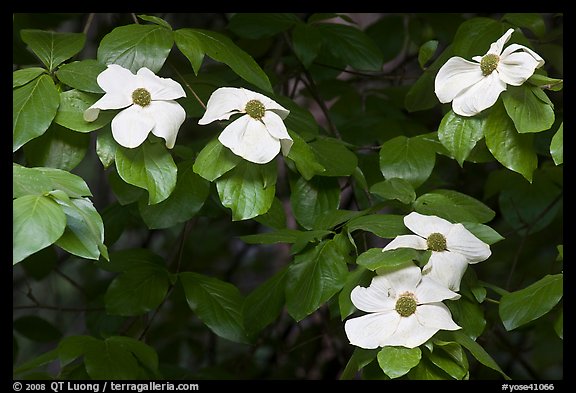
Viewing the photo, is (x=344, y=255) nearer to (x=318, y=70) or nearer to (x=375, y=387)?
(x=375, y=387)

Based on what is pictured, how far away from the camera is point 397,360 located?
735 mm

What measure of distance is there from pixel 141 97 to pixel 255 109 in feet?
0.43

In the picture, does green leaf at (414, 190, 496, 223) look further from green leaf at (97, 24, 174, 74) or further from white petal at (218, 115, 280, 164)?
green leaf at (97, 24, 174, 74)

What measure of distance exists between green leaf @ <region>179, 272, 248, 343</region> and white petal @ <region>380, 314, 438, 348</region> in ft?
1.08

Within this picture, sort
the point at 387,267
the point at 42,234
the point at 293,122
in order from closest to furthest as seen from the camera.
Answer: the point at 42,234
the point at 387,267
the point at 293,122

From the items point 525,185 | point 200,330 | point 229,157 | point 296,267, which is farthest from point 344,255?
point 200,330

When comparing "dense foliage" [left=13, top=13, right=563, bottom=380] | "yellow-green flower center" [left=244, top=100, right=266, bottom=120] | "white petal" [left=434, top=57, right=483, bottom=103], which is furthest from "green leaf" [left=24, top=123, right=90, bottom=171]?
"white petal" [left=434, top=57, right=483, bottom=103]

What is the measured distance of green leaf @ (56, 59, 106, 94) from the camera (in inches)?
32.9

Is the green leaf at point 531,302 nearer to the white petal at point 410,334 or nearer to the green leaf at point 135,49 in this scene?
the white petal at point 410,334

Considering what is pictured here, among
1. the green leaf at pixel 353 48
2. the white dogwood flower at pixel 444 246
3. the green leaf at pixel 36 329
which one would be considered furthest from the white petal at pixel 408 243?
the green leaf at pixel 36 329

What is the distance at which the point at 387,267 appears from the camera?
785mm

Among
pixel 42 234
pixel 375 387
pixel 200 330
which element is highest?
pixel 42 234

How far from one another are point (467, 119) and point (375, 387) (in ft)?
1.13

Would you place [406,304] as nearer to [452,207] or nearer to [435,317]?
[435,317]
